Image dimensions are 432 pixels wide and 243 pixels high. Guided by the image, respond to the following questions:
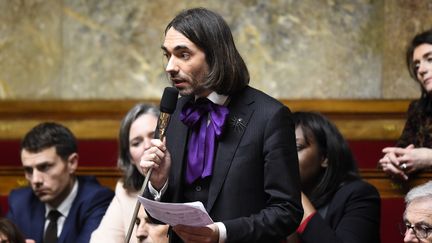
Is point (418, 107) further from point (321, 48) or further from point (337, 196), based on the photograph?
point (321, 48)

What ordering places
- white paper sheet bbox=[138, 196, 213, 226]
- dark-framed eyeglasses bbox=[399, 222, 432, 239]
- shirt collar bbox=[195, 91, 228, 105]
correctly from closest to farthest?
white paper sheet bbox=[138, 196, 213, 226] < shirt collar bbox=[195, 91, 228, 105] < dark-framed eyeglasses bbox=[399, 222, 432, 239]

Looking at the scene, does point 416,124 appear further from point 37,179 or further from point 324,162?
point 37,179

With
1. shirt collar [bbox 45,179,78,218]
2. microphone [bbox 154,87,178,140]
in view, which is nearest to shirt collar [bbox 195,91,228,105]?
microphone [bbox 154,87,178,140]

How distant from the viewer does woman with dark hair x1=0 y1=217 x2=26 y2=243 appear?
11.1 feet

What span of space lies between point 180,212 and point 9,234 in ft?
3.82

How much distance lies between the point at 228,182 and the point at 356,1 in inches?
102

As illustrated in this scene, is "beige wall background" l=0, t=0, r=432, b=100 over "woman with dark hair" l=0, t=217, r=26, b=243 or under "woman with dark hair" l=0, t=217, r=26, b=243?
over

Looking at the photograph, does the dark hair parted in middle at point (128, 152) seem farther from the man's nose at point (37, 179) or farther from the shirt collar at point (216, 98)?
the shirt collar at point (216, 98)

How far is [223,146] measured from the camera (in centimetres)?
262

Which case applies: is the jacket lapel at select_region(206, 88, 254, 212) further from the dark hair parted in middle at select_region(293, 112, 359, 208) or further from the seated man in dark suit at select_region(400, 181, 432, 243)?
the dark hair parted in middle at select_region(293, 112, 359, 208)

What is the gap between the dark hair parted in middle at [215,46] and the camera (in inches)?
104

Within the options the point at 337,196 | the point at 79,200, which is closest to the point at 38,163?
the point at 79,200

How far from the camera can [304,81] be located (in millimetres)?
5020

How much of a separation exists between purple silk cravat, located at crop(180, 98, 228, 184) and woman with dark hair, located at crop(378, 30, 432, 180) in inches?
39.5
